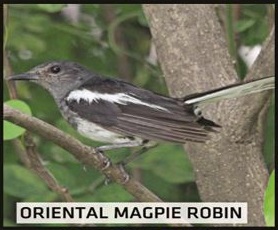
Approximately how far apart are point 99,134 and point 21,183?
0.25 meters

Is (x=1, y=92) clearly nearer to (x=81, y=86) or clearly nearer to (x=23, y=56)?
(x=81, y=86)

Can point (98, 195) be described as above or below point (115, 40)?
below

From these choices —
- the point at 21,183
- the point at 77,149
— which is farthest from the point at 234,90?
the point at 21,183

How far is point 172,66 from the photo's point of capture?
1.53 m

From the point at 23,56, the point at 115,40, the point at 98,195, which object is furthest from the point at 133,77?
the point at 98,195

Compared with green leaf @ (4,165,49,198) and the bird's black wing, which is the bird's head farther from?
green leaf @ (4,165,49,198)

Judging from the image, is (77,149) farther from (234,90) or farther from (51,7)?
(51,7)

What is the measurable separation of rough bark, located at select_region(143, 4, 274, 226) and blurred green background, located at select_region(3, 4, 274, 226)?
0.17 ft

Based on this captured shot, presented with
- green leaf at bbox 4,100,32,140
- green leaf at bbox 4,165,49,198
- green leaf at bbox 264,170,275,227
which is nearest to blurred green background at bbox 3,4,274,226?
green leaf at bbox 4,165,49,198

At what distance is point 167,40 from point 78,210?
0.31 meters

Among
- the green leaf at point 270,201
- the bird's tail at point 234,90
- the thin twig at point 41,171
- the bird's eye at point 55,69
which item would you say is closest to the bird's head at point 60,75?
the bird's eye at point 55,69

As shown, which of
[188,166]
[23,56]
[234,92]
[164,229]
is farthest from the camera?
[23,56]

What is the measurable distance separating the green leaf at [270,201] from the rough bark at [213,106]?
13.1 inches

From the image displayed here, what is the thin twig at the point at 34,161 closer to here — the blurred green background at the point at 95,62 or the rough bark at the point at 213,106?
the blurred green background at the point at 95,62
